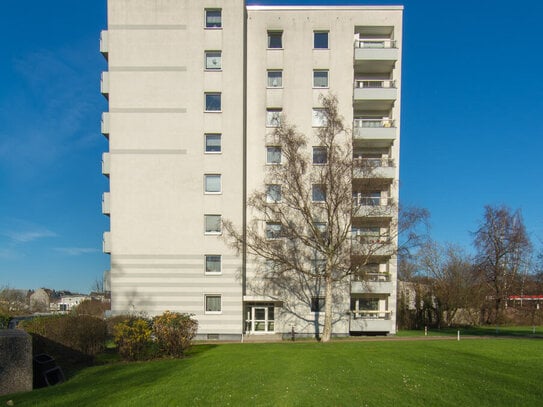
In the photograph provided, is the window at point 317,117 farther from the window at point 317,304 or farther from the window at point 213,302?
the window at point 213,302

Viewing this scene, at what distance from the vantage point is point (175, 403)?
7004 millimetres

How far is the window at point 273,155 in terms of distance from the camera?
25.0 metres

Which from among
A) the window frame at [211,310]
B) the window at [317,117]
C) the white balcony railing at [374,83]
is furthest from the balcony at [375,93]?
the window frame at [211,310]

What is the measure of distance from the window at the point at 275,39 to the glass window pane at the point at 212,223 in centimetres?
1299

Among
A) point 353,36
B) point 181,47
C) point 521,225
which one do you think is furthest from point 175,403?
point 521,225

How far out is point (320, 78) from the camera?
25.4 metres

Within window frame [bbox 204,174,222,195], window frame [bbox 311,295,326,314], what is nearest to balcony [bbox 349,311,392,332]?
window frame [bbox 311,295,326,314]

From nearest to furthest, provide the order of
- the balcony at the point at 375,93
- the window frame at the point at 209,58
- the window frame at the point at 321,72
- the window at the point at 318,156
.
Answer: the window at the point at 318,156
the window frame at the point at 209,58
the balcony at the point at 375,93
the window frame at the point at 321,72

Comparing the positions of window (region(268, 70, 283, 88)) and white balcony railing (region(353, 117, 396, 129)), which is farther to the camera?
window (region(268, 70, 283, 88))

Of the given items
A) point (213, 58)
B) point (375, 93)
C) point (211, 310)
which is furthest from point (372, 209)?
point (213, 58)

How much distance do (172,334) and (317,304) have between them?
12654mm

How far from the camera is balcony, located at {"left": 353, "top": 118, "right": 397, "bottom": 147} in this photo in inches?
968

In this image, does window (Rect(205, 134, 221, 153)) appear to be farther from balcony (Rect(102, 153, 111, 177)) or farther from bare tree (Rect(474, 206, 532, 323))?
bare tree (Rect(474, 206, 532, 323))

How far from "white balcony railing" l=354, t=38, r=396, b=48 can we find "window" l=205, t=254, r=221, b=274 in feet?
58.3
